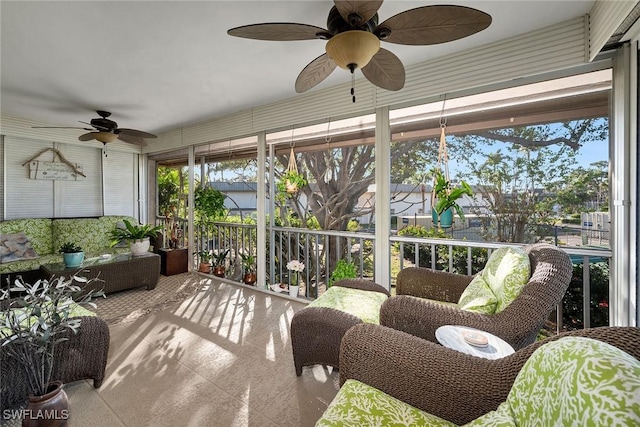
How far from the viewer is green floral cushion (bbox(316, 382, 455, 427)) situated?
100 centimetres

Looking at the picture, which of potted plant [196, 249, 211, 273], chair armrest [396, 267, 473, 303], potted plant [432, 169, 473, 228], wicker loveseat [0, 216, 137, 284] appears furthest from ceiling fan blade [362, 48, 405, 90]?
wicker loveseat [0, 216, 137, 284]

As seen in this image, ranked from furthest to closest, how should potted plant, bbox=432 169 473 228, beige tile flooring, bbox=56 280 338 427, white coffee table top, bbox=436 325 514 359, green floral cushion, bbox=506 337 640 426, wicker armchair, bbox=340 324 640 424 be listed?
potted plant, bbox=432 169 473 228 → beige tile flooring, bbox=56 280 338 427 → white coffee table top, bbox=436 325 514 359 → wicker armchair, bbox=340 324 640 424 → green floral cushion, bbox=506 337 640 426

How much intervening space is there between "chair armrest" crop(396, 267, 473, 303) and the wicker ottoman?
0.99 feet

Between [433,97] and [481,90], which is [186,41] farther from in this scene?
[481,90]

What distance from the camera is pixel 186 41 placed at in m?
2.29

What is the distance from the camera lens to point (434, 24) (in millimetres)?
1441

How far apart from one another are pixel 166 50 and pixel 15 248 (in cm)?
354

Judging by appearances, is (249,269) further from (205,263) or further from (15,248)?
(15,248)

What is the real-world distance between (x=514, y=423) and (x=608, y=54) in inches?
104

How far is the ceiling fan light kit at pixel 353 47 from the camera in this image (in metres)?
1.43

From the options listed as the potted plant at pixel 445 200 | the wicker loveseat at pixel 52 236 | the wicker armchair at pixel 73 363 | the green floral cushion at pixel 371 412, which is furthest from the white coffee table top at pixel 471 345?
the wicker loveseat at pixel 52 236

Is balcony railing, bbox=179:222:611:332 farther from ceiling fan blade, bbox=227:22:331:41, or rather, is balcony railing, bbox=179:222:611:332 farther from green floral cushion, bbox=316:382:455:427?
ceiling fan blade, bbox=227:22:331:41

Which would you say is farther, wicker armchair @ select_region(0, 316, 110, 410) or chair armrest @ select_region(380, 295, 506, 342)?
wicker armchair @ select_region(0, 316, 110, 410)

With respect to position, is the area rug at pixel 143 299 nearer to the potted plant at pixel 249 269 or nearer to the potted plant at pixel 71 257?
the potted plant at pixel 71 257
